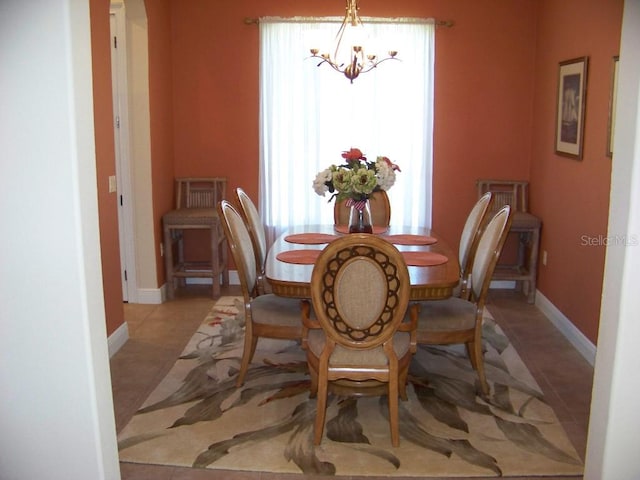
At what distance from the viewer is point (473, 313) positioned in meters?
3.69

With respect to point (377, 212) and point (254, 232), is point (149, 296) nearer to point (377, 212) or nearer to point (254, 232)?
point (254, 232)

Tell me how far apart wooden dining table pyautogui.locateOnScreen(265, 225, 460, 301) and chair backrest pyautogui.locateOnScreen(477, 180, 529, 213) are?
54.7 inches

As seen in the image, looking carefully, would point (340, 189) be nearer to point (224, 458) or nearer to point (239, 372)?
point (239, 372)

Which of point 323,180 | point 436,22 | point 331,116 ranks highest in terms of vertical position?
point 436,22

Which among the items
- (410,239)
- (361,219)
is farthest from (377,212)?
(361,219)

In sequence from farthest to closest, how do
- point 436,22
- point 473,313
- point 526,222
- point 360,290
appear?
point 436,22 < point 526,222 < point 473,313 < point 360,290

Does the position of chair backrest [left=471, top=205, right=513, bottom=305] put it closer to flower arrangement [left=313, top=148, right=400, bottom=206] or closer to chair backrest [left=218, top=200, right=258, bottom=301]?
flower arrangement [left=313, top=148, right=400, bottom=206]

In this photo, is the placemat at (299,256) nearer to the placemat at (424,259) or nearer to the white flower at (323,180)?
the white flower at (323,180)

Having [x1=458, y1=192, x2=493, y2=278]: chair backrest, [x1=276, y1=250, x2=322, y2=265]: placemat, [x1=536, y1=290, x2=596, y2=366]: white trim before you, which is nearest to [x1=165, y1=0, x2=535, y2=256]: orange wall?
[x1=536, y1=290, x2=596, y2=366]: white trim

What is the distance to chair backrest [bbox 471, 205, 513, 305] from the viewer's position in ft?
11.6

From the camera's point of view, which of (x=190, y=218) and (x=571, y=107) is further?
(x=190, y=218)

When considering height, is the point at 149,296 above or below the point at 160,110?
below

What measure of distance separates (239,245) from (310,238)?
0.83 m

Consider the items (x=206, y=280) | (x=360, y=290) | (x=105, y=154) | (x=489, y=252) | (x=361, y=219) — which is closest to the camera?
(x=360, y=290)
